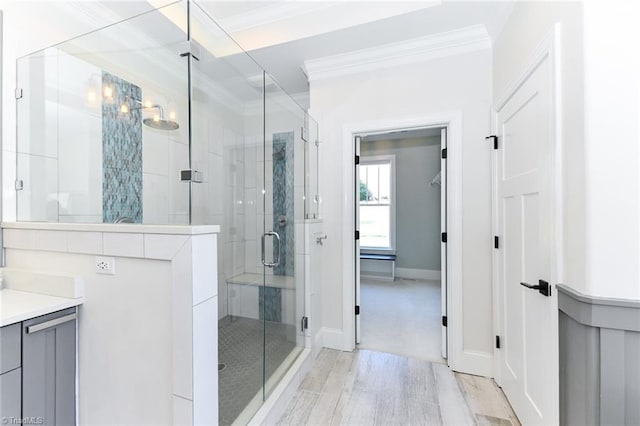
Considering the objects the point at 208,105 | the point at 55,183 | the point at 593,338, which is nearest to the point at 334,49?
the point at 208,105

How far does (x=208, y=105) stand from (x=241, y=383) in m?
1.95

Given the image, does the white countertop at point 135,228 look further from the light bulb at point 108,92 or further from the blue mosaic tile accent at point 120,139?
the light bulb at point 108,92

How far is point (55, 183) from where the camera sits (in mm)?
1766

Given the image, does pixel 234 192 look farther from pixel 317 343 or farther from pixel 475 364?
pixel 475 364

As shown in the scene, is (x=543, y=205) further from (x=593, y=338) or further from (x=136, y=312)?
(x=136, y=312)

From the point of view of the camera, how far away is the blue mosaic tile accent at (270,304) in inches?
92.4

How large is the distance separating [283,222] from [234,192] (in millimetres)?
495

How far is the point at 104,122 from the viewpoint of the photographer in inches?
73.7

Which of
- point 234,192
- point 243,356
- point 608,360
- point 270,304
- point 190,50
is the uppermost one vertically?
point 190,50

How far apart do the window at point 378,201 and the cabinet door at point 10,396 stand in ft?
16.5

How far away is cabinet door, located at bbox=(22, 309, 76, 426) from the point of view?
1137 mm

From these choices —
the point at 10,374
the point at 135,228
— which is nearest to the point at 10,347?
the point at 10,374

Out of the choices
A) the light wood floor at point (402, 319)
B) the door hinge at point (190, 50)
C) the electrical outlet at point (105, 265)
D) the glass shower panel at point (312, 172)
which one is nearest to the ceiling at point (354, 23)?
the glass shower panel at point (312, 172)

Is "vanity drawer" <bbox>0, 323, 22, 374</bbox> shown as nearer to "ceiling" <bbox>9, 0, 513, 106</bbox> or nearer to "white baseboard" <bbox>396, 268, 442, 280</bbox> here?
"ceiling" <bbox>9, 0, 513, 106</bbox>
